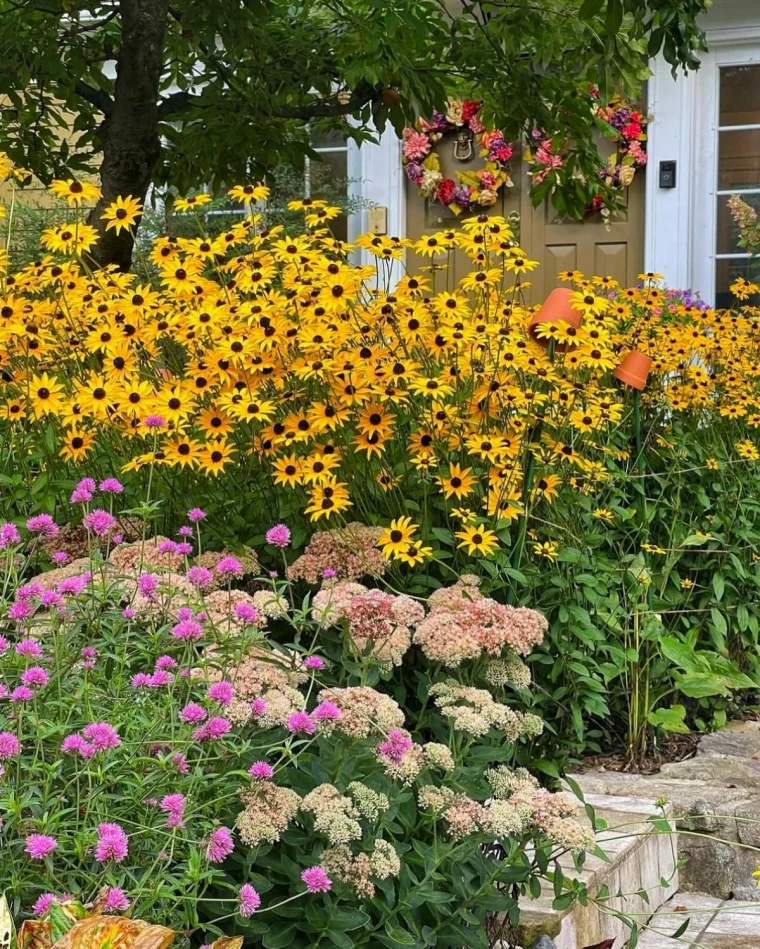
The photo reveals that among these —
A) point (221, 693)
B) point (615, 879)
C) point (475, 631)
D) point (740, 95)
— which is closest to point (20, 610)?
point (221, 693)

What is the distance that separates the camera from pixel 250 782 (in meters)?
1.62

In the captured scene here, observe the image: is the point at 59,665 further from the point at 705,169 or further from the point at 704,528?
the point at 705,169

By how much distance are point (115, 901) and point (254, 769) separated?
0.88ft

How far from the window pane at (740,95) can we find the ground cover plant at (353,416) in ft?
15.6

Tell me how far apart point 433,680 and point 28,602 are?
769 millimetres

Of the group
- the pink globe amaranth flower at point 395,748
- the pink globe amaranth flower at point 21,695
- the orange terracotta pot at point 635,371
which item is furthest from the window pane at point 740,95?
the pink globe amaranth flower at point 21,695

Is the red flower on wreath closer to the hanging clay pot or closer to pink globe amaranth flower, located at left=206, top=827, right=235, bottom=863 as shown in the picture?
the hanging clay pot

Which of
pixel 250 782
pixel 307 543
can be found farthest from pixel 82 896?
pixel 307 543

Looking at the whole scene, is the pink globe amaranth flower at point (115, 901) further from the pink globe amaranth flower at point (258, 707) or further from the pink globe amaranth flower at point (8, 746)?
the pink globe amaranth flower at point (258, 707)

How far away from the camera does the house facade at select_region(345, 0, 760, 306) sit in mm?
7402

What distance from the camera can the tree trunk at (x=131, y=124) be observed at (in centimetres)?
384

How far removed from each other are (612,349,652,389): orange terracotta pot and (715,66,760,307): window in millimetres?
4510

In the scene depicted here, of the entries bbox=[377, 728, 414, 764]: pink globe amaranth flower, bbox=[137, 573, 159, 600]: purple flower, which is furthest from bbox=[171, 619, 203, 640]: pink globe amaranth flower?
bbox=[377, 728, 414, 764]: pink globe amaranth flower

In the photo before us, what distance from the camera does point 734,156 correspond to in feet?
24.7
